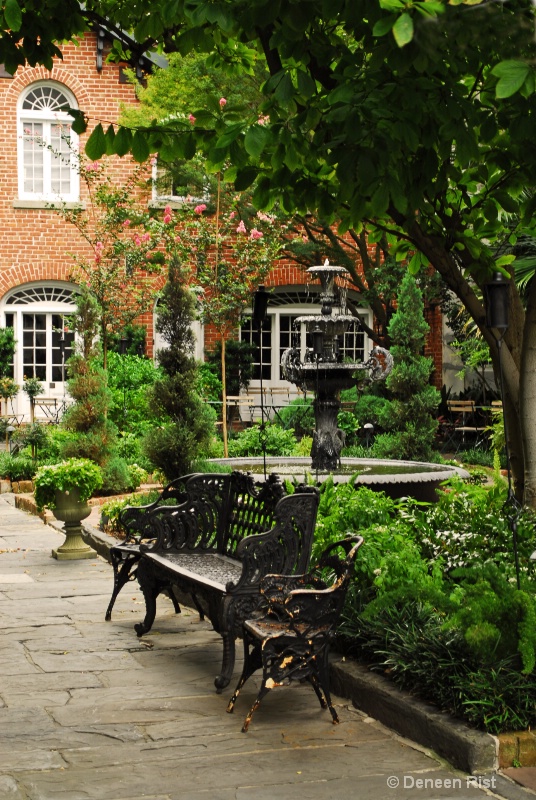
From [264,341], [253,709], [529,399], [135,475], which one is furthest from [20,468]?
[253,709]

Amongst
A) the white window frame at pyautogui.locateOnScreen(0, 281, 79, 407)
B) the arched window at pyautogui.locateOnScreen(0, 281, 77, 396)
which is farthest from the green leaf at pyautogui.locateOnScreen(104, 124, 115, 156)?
the arched window at pyautogui.locateOnScreen(0, 281, 77, 396)

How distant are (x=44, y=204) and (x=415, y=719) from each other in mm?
19497

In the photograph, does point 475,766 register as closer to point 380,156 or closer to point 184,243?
point 380,156

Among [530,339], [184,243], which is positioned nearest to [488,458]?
[184,243]

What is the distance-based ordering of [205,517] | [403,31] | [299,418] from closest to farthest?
[403,31] → [205,517] → [299,418]

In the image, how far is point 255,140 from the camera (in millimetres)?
4867

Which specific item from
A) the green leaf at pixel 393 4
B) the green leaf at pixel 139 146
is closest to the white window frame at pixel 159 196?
A: the green leaf at pixel 139 146

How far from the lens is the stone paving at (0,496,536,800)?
174 inches

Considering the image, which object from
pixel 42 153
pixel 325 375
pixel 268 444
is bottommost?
pixel 268 444

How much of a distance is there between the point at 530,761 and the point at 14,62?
4.43 metres

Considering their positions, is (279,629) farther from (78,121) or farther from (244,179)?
(78,121)

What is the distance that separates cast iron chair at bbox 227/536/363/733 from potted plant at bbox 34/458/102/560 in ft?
16.7

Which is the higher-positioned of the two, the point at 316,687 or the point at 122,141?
the point at 122,141

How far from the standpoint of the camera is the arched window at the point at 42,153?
2341cm
